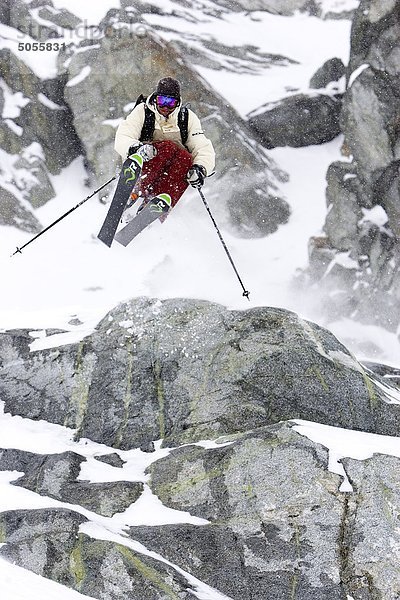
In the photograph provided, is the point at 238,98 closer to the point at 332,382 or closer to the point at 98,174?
the point at 98,174

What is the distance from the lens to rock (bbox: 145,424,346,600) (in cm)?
1001

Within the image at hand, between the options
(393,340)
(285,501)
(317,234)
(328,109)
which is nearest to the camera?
(285,501)

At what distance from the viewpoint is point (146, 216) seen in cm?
1380

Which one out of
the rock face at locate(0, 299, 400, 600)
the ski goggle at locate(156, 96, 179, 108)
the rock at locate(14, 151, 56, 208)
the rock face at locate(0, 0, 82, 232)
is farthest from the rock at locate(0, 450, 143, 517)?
the rock at locate(14, 151, 56, 208)

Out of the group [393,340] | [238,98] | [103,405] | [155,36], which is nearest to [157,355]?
[103,405]

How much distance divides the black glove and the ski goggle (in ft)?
3.88

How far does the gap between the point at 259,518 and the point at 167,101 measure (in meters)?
7.02

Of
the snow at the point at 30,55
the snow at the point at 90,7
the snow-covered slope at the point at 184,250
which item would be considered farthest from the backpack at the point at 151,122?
the snow at the point at 90,7

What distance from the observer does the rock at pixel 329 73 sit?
52.9 m

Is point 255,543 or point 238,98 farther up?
point 255,543

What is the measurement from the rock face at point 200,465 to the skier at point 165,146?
3.01 metres

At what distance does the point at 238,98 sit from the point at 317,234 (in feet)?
46.6

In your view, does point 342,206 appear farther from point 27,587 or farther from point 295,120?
point 27,587

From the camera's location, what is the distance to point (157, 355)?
49.0 ft
